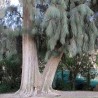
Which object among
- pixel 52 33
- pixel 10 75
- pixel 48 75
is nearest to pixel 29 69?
pixel 48 75

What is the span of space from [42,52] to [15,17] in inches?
92.3

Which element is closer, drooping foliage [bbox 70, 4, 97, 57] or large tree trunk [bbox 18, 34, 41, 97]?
drooping foliage [bbox 70, 4, 97, 57]

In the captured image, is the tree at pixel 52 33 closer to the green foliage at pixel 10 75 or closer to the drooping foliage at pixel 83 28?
the drooping foliage at pixel 83 28

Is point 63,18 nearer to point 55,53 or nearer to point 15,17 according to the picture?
point 55,53

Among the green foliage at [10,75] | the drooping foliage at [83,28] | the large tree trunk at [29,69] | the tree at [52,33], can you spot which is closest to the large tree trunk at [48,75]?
the tree at [52,33]

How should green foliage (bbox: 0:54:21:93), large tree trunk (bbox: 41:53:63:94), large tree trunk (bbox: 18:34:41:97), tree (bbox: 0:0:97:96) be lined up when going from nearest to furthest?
tree (bbox: 0:0:97:96)
large tree trunk (bbox: 18:34:41:97)
large tree trunk (bbox: 41:53:63:94)
green foliage (bbox: 0:54:21:93)

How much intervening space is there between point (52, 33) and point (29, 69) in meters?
2.68

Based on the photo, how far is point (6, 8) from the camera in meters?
17.1

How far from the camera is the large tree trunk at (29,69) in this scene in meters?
16.6

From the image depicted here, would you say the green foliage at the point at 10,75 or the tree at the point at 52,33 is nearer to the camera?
the tree at the point at 52,33

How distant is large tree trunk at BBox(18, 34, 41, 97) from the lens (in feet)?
54.4

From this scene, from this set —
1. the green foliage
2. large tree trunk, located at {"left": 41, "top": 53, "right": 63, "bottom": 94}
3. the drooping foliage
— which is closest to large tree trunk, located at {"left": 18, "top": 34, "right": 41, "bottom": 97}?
large tree trunk, located at {"left": 41, "top": 53, "right": 63, "bottom": 94}

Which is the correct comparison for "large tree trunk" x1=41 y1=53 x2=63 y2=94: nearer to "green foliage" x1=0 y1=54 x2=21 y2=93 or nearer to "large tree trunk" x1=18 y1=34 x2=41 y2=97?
"large tree trunk" x1=18 y1=34 x2=41 y2=97

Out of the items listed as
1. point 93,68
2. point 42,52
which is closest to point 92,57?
point 93,68
